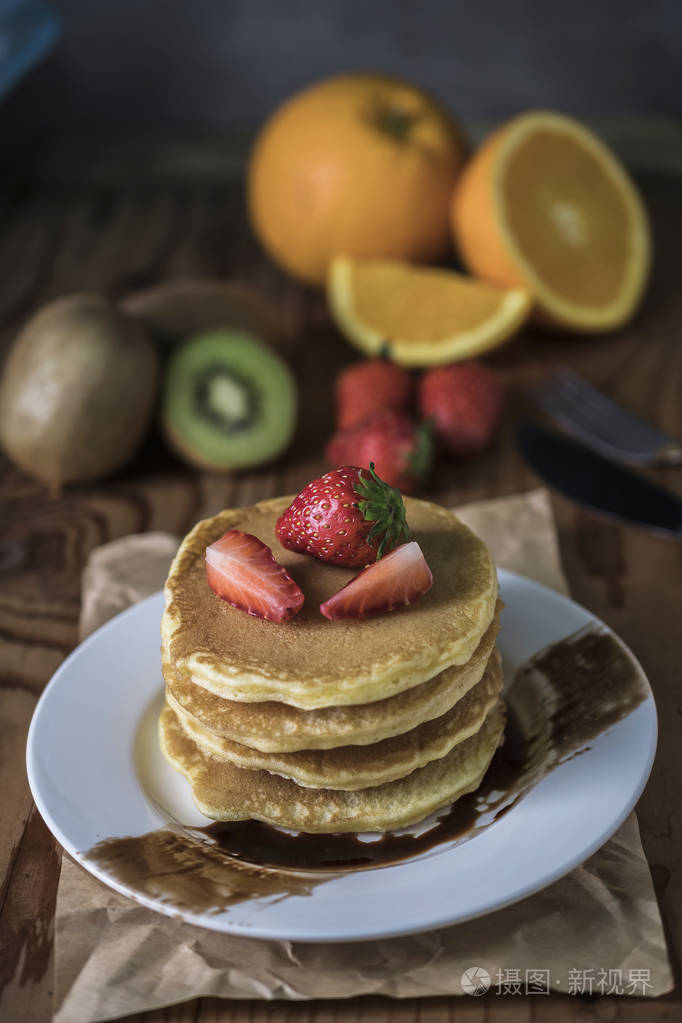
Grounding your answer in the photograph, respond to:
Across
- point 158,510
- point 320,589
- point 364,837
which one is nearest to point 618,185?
point 158,510

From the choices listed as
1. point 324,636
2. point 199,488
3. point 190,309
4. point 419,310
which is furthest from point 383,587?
point 419,310

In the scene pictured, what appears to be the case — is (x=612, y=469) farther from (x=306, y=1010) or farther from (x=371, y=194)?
(x=306, y=1010)

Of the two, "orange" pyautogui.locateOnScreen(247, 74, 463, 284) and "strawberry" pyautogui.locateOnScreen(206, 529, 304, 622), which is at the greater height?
"strawberry" pyautogui.locateOnScreen(206, 529, 304, 622)

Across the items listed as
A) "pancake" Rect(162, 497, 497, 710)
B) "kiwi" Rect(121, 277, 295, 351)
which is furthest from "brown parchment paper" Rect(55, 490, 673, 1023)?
"kiwi" Rect(121, 277, 295, 351)

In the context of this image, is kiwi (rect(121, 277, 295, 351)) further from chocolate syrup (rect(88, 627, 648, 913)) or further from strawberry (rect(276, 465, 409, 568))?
chocolate syrup (rect(88, 627, 648, 913))

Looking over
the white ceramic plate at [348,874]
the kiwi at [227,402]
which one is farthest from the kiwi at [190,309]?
the white ceramic plate at [348,874]
